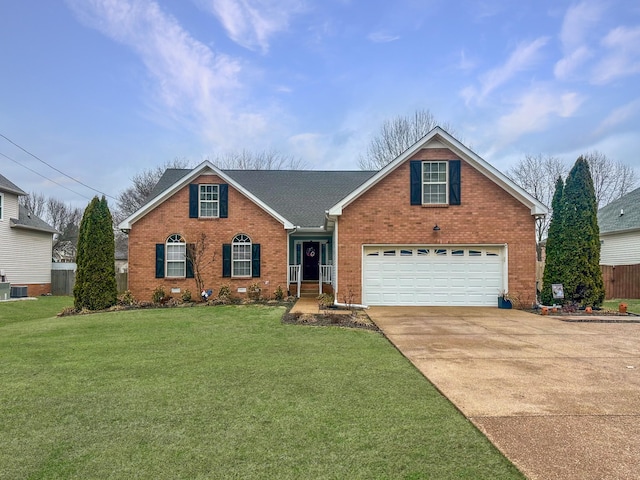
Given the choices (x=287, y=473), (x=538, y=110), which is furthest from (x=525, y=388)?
(x=538, y=110)

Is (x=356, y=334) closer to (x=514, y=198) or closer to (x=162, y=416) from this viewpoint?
(x=162, y=416)

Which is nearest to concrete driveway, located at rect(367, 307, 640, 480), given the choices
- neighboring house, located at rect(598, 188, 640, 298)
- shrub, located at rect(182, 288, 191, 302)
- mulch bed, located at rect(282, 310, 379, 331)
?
mulch bed, located at rect(282, 310, 379, 331)

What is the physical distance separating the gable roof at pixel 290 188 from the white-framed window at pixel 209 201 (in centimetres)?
60

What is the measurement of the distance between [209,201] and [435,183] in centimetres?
912

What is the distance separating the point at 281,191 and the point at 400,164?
27.2ft

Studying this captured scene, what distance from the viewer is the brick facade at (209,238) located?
53.6 feet

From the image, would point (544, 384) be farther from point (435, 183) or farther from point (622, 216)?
point (622, 216)

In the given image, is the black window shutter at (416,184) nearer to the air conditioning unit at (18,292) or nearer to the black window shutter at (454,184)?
the black window shutter at (454,184)

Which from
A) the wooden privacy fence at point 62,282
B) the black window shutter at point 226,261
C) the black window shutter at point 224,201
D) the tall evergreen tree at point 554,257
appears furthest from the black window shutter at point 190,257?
the tall evergreen tree at point 554,257

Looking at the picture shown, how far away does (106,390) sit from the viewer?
5234 mm

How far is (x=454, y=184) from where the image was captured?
14.3 meters

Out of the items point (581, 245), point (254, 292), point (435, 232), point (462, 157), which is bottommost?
point (254, 292)

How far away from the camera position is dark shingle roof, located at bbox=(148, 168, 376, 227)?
63.3 feet

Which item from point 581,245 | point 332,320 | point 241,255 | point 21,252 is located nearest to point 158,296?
point 241,255
